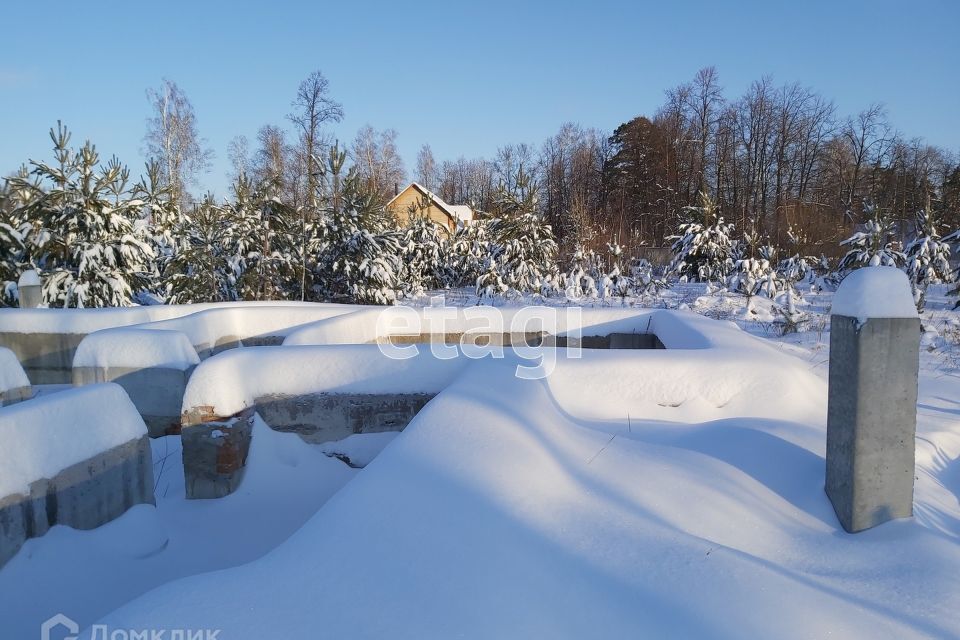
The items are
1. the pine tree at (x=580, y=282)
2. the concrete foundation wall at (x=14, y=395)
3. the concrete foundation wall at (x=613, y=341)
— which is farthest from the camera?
the pine tree at (x=580, y=282)

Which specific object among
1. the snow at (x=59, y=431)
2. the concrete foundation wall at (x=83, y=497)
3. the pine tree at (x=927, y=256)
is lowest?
the concrete foundation wall at (x=83, y=497)

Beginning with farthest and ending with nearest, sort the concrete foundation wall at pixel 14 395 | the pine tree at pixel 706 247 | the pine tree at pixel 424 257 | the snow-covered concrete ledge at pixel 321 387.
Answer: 1. the pine tree at pixel 424 257
2. the pine tree at pixel 706 247
3. the concrete foundation wall at pixel 14 395
4. the snow-covered concrete ledge at pixel 321 387

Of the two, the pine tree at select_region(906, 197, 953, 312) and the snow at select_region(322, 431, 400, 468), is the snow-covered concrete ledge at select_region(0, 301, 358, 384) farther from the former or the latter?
the pine tree at select_region(906, 197, 953, 312)

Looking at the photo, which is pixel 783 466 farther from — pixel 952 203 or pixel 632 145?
pixel 632 145

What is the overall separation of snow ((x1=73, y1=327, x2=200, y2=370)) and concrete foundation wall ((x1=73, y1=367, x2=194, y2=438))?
2.3 inches

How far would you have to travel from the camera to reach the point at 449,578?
2.12 metres

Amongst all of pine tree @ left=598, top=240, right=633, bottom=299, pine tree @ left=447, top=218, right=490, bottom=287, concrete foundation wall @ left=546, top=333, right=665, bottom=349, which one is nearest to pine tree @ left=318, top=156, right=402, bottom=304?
pine tree @ left=598, top=240, right=633, bottom=299

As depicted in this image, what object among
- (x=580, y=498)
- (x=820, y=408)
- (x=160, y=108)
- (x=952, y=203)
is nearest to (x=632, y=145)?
(x=952, y=203)

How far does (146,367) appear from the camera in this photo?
6.03m

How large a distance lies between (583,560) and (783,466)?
186 centimetres

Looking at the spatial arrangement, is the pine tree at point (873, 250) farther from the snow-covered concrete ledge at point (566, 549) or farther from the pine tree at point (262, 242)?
the pine tree at point (262, 242)

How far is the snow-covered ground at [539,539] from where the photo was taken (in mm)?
1976

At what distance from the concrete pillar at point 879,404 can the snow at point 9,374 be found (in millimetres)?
6596

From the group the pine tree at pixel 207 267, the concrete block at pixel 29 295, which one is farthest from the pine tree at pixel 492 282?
the concrete block at pixel 29 295
